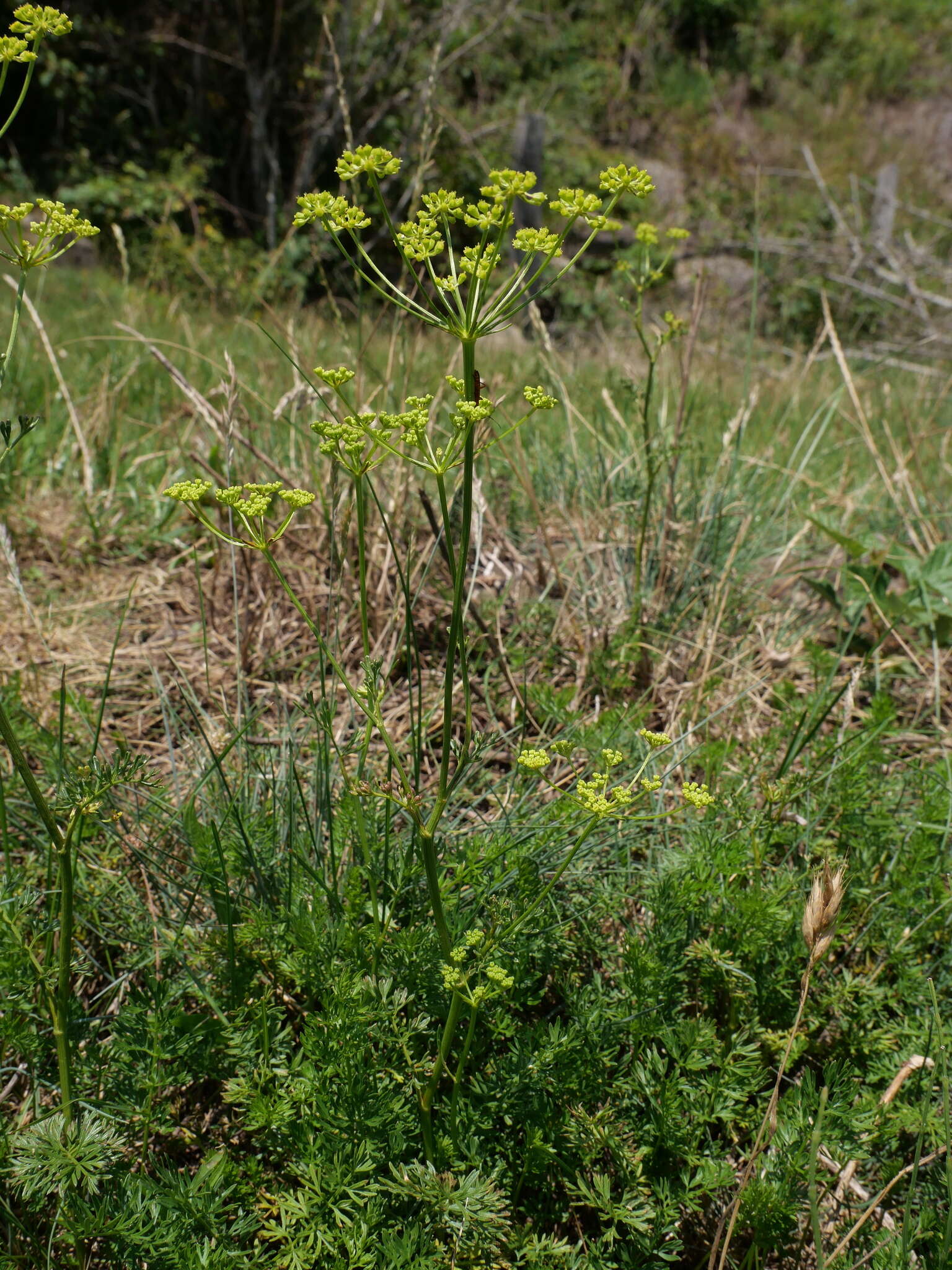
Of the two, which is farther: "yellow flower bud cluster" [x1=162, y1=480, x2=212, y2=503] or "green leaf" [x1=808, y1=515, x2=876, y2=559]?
"green leaf" [x1=808, y1=515, x2=876, y2=559]

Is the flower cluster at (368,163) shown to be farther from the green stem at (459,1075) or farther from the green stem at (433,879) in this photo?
the green stem at (459,1075)

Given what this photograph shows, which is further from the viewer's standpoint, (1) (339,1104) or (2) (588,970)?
(2) (588,970)

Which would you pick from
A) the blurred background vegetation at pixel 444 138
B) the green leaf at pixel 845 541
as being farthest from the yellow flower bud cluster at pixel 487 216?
A: the blurred background vegetation at pixel 444 138

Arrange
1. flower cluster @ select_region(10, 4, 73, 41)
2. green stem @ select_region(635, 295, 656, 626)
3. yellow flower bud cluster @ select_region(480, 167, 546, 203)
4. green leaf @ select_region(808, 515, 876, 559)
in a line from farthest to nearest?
1. green leaf @ select_region(808, 515, 876, 559)
2. green stem @ select_region(635, 295, 656, 626)
3. flower cluster @ select_region(10, 4, 73, 41)
4. yellow flower bud cluster @ select_region(480, 167, 546, 203)

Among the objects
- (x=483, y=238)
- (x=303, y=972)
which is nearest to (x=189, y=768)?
(x=303, y=972)

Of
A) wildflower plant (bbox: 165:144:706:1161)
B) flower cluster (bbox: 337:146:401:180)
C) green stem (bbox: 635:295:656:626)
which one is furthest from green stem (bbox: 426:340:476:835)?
green stem (bbox: 635:295:656:626)

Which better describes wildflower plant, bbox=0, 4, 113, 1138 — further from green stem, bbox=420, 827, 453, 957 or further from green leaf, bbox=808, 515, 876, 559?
green leaf, bbox=808, 515, 876, 559

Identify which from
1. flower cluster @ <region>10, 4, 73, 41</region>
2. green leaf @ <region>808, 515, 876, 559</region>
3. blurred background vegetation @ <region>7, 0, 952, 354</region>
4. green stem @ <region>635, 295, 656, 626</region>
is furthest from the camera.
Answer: blurred background vegetation @ <region>7, 0, 952, 354</region>

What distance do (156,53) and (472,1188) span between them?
12416 millimetres

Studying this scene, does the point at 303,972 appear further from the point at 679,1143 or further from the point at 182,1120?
the point at 679,1143

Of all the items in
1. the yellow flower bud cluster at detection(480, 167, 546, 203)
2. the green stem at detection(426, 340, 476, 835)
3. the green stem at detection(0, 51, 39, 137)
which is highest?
the green stem at detection(0, 51, 39, 137)

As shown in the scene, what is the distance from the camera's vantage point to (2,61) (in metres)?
1.13

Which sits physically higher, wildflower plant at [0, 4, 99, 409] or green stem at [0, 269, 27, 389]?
wildflower plant at [0, 4, 99, 409]

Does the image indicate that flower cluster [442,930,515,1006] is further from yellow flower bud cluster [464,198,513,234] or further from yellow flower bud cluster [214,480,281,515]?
yellow flower bud cluster [464,198,513,234]
